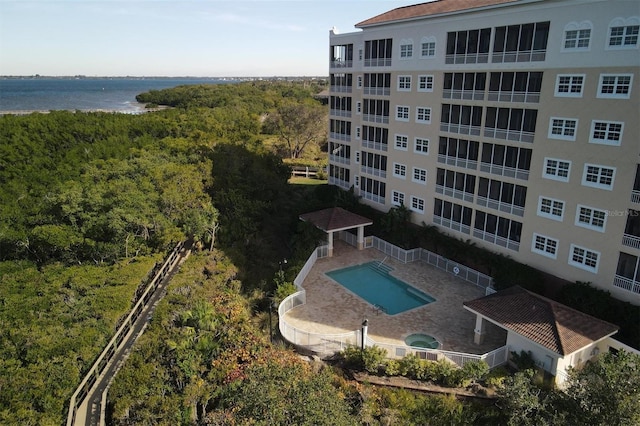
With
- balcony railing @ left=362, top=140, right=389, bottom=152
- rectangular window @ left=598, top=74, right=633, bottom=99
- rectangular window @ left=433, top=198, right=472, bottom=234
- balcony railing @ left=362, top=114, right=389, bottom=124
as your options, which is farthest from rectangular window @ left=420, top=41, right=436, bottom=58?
rectangular window @ left=598, top=74, right=633, bottom=99

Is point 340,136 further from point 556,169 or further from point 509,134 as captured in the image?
point 556,169

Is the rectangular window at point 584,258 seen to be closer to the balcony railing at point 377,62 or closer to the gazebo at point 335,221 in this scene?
the gazebo at point 335,221

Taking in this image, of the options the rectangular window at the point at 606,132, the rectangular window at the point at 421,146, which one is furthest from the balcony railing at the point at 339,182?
the rectangular window at the point at 606,132

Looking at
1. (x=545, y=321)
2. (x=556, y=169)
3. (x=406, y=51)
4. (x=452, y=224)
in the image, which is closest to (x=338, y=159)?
(x=406, y=51)

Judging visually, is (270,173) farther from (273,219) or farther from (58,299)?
(58,299)

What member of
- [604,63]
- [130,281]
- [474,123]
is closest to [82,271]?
[130,281]

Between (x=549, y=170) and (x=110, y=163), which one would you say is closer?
(x=549, y=170)
